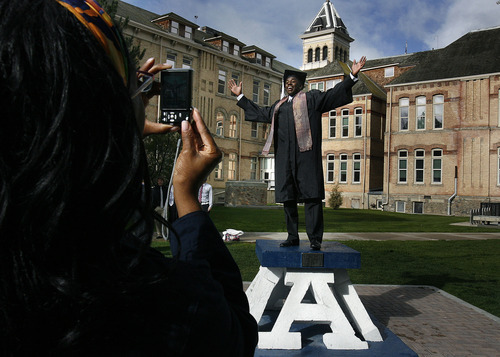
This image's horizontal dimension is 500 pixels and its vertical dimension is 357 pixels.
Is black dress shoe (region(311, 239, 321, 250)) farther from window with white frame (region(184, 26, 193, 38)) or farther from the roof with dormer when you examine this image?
the roof with dormer

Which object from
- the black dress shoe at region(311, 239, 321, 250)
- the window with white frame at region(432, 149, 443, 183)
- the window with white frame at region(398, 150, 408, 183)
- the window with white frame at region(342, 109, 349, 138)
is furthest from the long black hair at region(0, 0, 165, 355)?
the window with white frame at region(342, 109, 349, 138)

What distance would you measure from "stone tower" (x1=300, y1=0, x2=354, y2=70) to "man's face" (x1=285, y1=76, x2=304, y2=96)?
6693 cm

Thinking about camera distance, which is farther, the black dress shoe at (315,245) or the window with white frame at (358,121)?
the window with white frame at (358,121)

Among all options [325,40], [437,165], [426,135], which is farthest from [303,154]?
[325,40]

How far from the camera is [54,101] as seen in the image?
713 mm

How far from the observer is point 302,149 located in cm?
470

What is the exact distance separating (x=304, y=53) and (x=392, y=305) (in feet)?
232

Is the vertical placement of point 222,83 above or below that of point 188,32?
below

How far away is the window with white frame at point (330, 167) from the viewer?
34.9m

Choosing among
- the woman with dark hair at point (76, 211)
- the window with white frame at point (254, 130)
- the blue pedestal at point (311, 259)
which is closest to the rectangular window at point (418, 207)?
the window with white frame at point (254, 130)

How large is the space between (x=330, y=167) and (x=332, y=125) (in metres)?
3.41

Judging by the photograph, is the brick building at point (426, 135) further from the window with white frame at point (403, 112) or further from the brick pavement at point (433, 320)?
the brick pavement at point (433, 320)

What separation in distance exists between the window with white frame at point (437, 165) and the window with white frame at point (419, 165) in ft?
2.31

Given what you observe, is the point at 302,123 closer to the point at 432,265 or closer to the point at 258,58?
the point at 432,265
